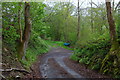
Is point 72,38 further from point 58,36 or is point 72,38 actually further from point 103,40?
point 103,40

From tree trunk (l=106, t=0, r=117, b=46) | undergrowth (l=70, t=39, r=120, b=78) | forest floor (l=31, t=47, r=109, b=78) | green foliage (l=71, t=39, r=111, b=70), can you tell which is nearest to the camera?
undergrowth (l=70, t=39, r=120, b=78)

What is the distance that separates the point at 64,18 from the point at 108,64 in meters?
23.4

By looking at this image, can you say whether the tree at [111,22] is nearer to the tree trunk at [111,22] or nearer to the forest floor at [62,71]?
the tree trunk at [111,22]

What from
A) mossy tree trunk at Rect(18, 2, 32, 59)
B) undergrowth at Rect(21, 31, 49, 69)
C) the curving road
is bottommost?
the curving road

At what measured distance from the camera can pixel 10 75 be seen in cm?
459

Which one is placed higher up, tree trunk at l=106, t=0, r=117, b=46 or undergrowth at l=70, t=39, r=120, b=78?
tree trunk at l=106, t=0, r=117, b=46

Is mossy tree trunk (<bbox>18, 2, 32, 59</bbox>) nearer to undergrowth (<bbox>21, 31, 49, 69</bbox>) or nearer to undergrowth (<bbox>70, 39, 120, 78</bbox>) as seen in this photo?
undergrowth (<bbox>21, 31, 49, 69</bbox>)

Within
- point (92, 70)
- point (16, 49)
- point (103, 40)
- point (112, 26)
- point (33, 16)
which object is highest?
point (33, 16)

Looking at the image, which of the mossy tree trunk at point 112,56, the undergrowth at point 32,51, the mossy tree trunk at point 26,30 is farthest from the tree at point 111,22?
the undergrowth at point 32,51

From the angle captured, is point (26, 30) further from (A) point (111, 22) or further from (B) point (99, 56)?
(A) point (111, 22)

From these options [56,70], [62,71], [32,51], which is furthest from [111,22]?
[32,51]

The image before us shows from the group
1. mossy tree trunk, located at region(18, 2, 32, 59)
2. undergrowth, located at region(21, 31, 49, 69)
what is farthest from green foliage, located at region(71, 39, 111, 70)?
mossy tree trunk, located at region(18, 2, 32, 59)

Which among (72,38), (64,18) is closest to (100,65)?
(72,38)

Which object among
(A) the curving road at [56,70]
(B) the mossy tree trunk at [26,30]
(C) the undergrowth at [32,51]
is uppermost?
(B) the mossy tree trunk at [26,30]
